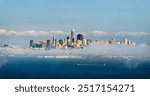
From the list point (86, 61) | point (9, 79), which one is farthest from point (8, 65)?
point (86, 61)

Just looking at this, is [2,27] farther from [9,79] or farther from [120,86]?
[120,86]

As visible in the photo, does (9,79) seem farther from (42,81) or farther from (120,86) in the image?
(120,86)

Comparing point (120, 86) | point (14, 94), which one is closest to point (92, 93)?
point (120, 86)

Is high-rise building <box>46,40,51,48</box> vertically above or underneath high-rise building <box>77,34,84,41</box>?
underneath

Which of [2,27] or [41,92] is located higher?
[2,27]

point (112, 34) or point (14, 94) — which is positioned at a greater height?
point (112, 34)

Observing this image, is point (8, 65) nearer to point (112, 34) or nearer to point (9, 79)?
point (9, 79)

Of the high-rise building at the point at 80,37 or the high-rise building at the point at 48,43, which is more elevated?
the high-rise building at the point at 80,37
